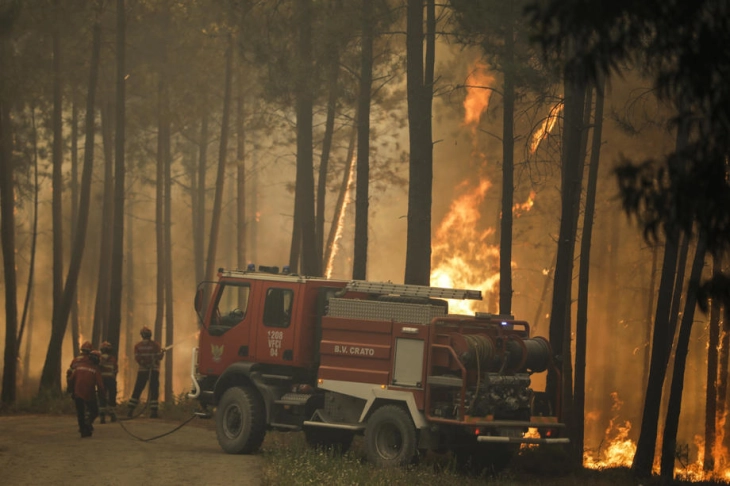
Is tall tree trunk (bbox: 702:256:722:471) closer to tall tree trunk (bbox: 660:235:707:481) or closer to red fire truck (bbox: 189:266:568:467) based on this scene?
tall tree trunk (bbox: 660:235:707:481)

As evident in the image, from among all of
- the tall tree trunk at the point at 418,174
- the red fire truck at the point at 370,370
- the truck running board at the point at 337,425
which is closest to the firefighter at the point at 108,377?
the red fire truck at the point at 370,370

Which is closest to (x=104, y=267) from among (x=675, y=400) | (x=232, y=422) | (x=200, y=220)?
(x=200, y=220)

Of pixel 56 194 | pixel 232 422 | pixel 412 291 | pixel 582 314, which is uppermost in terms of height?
pixel 56 194

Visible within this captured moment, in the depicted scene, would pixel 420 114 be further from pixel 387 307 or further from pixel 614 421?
pixel 614 421

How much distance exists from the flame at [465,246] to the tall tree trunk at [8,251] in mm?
14556

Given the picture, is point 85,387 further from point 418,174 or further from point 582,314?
point 582,314

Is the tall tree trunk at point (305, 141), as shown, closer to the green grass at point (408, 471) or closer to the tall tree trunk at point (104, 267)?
the green grass at point (408, 471)

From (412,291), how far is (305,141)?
35.7 ft

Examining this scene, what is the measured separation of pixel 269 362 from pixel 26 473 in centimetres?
401

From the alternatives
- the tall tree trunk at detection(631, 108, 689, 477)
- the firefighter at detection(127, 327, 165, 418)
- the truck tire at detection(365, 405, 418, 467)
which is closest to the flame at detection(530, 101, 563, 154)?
the tall tree trunk at detection(631, 108, 689, 477)

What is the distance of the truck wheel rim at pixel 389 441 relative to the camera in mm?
15000

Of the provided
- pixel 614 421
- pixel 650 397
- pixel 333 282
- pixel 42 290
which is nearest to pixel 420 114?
pixel 333 282

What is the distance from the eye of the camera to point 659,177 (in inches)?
295

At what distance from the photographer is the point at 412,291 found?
15.8m
